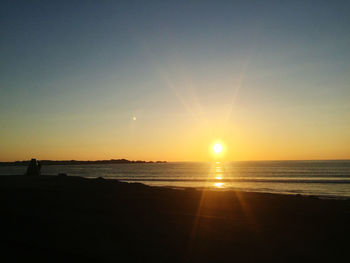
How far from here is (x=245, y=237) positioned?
7.92 metres

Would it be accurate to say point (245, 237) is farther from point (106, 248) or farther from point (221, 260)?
point (106, 248)

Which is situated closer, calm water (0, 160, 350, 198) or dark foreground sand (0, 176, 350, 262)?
dark foreground sand (0, 176, 350, 262)

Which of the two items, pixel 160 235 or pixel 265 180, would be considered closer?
pixel 160 235

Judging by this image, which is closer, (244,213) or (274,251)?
(274,251)

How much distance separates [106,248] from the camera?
6.50 metres

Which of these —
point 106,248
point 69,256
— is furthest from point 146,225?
point 69,256

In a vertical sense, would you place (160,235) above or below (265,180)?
above

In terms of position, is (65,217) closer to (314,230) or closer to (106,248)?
(106,248)

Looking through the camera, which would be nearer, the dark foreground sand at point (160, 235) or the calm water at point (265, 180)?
the dark foreground sand at point (160, 235)

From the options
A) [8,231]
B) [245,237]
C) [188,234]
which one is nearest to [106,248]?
[188,234]

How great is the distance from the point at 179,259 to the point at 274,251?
2304 millimetres

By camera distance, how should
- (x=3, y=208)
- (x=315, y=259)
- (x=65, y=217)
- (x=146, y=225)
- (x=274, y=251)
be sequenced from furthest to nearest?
(x=3, y=208), (x=65, y=217), (x=146, y=225), (x=274, y=251), (x=315, y=259)

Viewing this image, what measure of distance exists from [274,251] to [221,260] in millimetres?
1494

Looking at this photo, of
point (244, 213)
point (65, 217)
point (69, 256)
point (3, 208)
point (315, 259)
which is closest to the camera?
point (69, 256)
